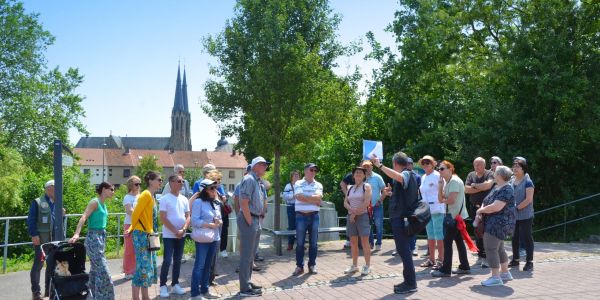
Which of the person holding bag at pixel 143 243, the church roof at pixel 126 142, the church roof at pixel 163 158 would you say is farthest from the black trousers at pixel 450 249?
the church roof at pixel 126 142

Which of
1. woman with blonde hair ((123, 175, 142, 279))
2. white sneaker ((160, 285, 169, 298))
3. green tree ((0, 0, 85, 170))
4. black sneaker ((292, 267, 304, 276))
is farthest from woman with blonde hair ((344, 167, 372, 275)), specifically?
green tree ((0, 0, 85, 170))

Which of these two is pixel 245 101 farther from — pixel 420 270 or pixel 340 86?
pixel 420 270

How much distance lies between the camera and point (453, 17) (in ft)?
72.0

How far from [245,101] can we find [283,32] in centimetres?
181

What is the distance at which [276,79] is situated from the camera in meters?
11.4

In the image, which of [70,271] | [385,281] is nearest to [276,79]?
[385,281]

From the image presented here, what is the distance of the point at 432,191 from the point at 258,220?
315 centimetres

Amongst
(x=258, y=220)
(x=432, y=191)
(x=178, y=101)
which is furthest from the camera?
(x=178, y=101)

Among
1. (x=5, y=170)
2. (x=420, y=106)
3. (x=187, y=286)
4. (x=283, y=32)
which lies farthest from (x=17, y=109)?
(x=187, y=286)

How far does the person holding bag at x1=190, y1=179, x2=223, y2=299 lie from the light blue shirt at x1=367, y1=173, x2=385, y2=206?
3907 millimetres

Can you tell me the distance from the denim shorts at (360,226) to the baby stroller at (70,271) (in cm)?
410

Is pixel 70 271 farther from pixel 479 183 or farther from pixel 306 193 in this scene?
pixel 479 183

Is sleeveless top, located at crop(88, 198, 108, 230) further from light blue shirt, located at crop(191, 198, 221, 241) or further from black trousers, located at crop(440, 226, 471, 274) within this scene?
black trousers, located at crop(440, 226, 471, 274)

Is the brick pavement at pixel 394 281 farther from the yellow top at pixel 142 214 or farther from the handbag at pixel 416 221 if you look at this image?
the yellow top at pixel 142 214
